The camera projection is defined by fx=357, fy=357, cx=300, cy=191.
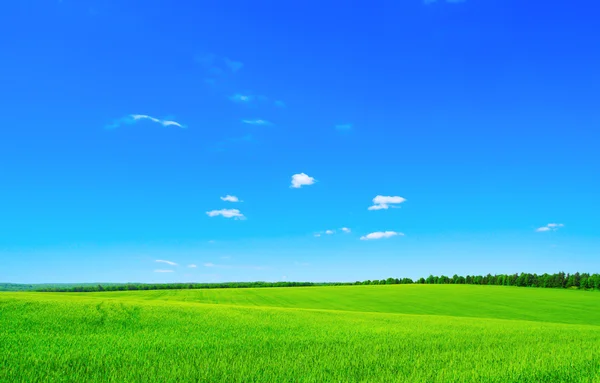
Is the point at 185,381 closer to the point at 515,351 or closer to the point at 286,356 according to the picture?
the point at 286,356

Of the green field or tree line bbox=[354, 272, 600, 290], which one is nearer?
the green field

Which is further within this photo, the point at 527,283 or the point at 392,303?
the point at 527,283

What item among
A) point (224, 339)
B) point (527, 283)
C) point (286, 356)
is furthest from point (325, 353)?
point (527, 283)

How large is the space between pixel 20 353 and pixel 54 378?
273cm

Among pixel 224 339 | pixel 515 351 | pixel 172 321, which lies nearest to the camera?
pixel 515 351

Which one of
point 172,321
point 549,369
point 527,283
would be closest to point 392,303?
point 172,321

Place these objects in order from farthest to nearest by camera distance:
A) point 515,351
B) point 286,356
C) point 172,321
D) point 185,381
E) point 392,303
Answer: point 392,303 → point 172,321 → point 515,351 → point 286,356 → point 185,381

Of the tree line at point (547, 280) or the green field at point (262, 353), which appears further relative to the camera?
the tree line at point (547, 280)

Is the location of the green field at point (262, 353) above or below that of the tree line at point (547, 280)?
above

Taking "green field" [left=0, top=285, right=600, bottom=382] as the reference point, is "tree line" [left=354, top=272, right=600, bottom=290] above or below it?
below

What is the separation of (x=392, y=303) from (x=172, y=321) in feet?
143

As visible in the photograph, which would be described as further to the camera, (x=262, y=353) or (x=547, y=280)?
(x=547, y=280)

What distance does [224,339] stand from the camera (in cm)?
1097

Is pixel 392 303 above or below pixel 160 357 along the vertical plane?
below
